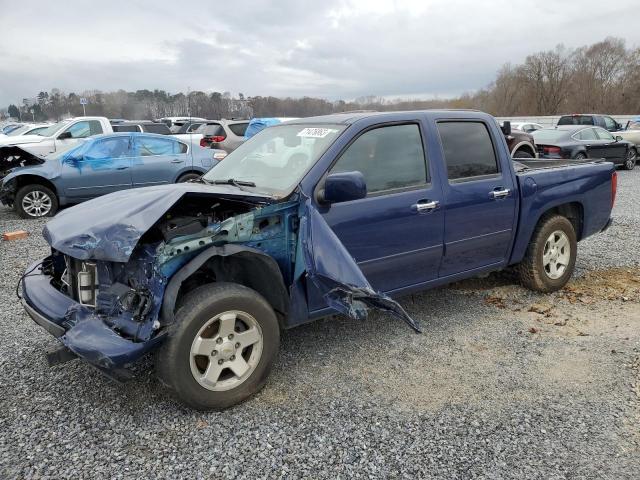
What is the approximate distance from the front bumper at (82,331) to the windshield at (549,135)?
14.5 m

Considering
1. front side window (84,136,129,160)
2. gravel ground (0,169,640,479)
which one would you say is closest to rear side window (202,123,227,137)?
front side window (84,136,129,160)

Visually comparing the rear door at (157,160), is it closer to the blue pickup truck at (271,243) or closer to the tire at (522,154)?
the blue pickup truck at (271,243)

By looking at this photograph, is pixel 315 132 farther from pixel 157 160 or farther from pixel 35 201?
pixel 35 201

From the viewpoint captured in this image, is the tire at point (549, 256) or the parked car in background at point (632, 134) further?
the parked car in background at point (632, 134)

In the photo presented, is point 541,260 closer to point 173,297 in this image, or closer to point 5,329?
point 173,297

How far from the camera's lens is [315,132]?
385cm

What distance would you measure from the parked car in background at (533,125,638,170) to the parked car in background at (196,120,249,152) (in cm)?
866

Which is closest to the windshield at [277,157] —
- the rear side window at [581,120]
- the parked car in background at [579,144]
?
the parked car in background at [579,144]

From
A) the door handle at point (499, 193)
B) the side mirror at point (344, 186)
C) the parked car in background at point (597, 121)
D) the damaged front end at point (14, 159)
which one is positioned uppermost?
the parked car in background at point (597, 121)

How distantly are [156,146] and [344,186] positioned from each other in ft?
26.6

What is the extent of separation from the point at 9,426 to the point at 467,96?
76151 mm

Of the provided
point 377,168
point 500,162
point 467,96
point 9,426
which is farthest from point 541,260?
point 467,96

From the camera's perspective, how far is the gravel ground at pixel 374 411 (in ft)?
8.52

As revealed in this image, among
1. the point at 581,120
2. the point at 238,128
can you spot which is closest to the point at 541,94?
the point at 581,120
